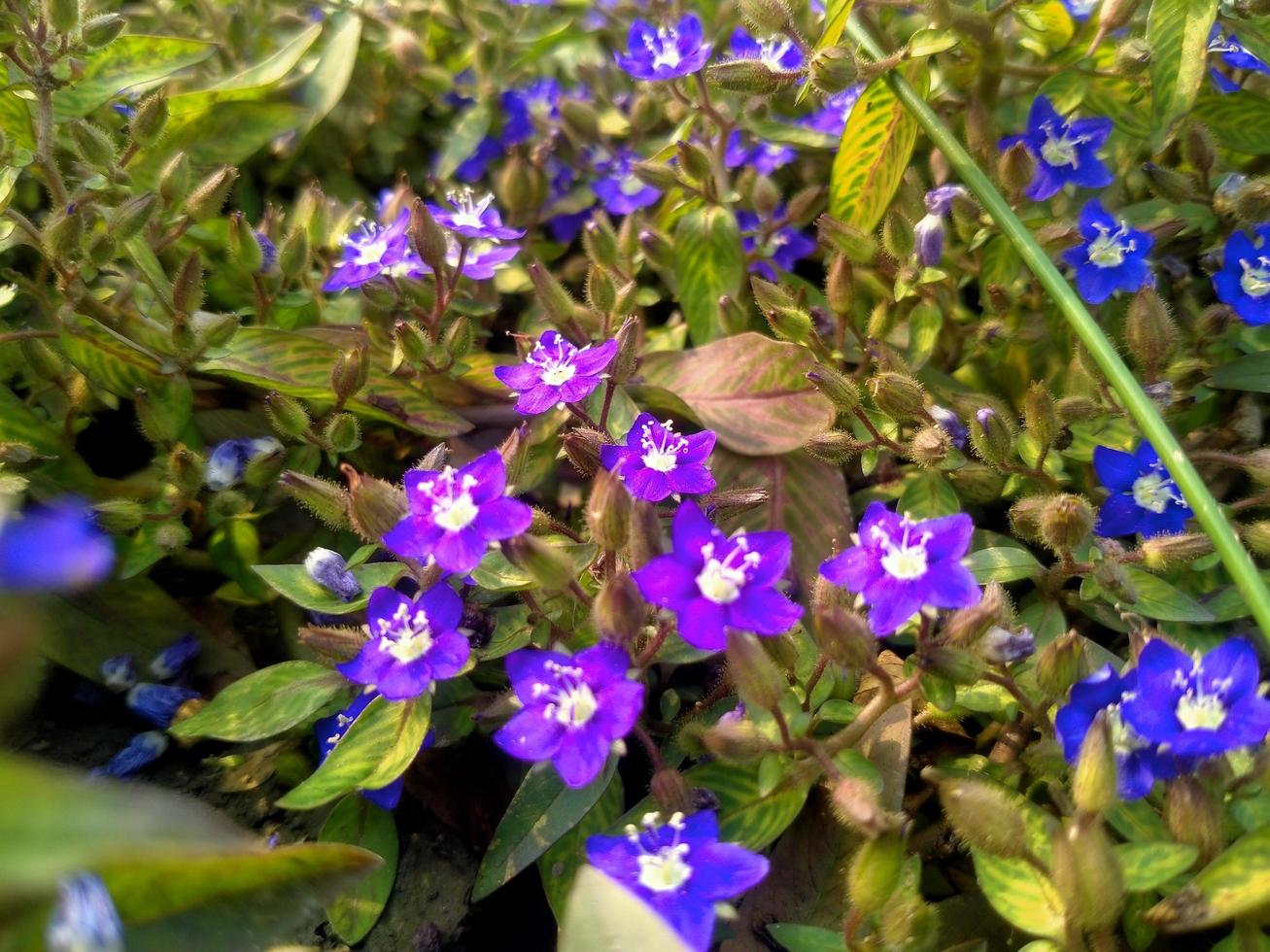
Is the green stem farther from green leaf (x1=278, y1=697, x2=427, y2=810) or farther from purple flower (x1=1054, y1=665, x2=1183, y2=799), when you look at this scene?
green leaf (x1=278, y1=697, x2=427, y2=810)

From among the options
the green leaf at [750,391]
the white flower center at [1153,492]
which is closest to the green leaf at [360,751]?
the green leaf at [750,391]

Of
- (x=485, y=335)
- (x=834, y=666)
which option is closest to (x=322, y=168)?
(x=485, y=335)

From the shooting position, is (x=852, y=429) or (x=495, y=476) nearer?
(x=495, y=476)

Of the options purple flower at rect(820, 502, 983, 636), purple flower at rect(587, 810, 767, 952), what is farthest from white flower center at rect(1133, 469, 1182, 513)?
purple flower at rect(587, 810, 767, 952)

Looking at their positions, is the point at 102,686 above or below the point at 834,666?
below

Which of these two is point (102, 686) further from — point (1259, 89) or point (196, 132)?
point (1259, 89)

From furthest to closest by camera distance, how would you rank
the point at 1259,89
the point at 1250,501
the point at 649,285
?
the point at 649,285
the point at 1259,89
the point at 1250,501

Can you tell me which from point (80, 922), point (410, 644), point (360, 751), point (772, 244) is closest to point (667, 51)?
point (772, 244)
